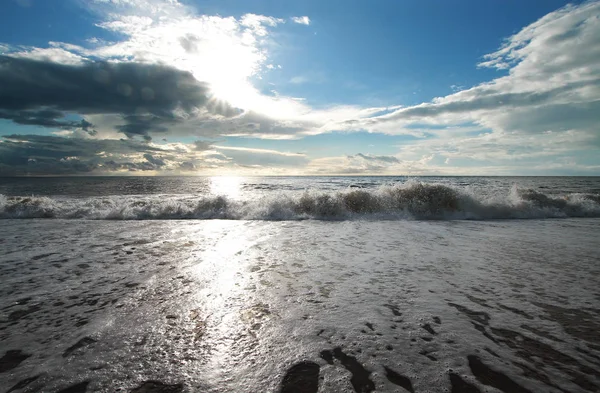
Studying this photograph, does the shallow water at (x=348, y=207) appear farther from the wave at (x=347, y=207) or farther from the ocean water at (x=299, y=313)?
the ocean water at (x=299, y=313)

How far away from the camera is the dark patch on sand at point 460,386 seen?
93.5 inches

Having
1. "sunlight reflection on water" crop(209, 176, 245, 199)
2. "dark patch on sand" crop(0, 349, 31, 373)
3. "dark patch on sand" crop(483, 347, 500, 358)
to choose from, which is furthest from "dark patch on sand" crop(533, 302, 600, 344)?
"sunlight reflection on water" crop(209, 176, 245, 199)

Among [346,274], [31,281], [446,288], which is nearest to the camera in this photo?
[446,288]

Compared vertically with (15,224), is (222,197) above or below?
above

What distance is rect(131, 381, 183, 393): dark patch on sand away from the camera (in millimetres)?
2348

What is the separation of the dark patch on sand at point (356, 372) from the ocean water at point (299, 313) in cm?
1

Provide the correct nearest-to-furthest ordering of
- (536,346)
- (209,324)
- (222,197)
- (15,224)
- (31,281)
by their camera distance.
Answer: (536,346)
(209,324)
(31,281)
(15,224)
(222,197)

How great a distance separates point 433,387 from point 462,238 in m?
7.63

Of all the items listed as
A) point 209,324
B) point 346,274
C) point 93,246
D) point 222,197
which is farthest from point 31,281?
point 222,197

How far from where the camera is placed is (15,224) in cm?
1162

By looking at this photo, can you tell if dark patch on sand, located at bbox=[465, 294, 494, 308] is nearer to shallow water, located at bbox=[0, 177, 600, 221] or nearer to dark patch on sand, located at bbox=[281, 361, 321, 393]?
dark patch on sand, located at bbox=[281, 361, 321, 393]

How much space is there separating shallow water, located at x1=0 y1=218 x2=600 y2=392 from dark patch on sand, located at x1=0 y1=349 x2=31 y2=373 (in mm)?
19

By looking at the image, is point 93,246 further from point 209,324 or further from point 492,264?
point 492,264

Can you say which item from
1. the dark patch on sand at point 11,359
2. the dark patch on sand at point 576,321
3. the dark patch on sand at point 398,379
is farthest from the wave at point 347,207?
the dark patch on sand at point 398,379
